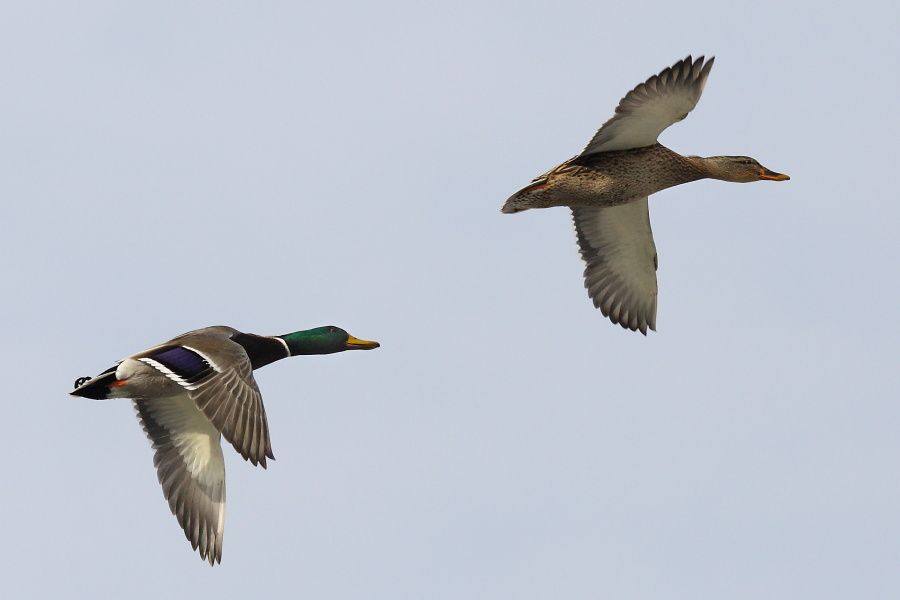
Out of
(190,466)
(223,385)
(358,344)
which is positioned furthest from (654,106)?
(190,466)

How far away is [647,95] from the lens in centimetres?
1775

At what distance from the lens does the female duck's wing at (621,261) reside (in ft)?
66.8

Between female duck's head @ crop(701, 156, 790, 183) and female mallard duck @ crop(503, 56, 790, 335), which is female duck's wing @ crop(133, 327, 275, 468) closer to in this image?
female mallard duck @ crop(503, 56, 790, 335)

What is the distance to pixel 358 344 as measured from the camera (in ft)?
63.5

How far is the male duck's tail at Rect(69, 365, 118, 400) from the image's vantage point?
54.4ft

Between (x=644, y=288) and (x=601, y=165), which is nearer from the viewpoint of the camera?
(x=601, y=165)

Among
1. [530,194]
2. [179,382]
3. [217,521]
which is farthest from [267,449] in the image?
[530,194]

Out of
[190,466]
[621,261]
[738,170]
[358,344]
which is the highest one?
[738,170]

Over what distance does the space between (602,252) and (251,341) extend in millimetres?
4817

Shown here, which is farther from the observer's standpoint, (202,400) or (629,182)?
A: (629,182)

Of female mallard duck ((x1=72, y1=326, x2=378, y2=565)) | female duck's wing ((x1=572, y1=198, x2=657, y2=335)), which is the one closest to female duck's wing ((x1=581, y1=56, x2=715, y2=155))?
female duck's wing ((x1=572, y1=198, x2=657, y2=335))

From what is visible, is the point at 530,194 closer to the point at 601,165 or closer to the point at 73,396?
the point at 601,165

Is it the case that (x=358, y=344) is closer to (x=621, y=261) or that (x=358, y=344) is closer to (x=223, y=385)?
(x=621, y=261)

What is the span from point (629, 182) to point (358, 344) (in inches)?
138
